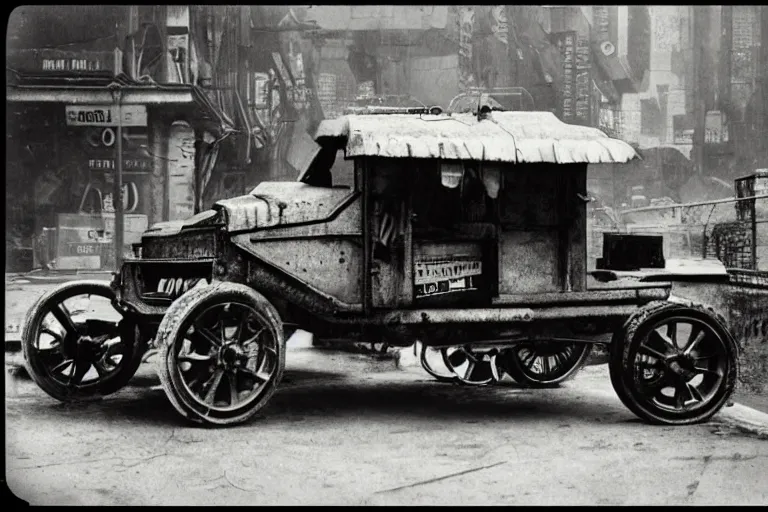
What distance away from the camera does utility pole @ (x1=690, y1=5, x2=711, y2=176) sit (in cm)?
1327

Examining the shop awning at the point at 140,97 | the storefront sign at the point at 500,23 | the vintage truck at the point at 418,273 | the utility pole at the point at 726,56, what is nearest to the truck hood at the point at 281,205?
the vintage truck at the point at 418,273

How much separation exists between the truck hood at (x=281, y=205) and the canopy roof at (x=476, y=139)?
0.40m

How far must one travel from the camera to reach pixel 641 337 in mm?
5113

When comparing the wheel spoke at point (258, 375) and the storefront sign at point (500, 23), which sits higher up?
the storefront sign at point (500, 23)

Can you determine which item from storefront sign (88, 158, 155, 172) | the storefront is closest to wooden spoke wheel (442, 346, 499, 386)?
the storefront

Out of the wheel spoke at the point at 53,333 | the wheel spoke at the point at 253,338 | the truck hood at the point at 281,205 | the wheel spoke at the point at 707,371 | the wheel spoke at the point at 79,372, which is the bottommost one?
the wheel spoke at the point at 79,372

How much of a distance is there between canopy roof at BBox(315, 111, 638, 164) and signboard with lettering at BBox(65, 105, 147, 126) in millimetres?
6042

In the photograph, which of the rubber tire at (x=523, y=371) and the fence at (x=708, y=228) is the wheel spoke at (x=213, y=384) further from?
the fence at (x=708, y=228)

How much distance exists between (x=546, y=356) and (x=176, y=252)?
3.17m

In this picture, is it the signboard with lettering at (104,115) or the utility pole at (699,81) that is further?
the utility pole at (699,81)

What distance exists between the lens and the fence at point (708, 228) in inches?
356

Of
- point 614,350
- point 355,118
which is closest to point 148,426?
point 355,118

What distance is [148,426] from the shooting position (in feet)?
16.0

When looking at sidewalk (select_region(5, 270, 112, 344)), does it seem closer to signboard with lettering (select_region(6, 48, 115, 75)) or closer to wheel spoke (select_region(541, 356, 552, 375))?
signboard with lettering (select_region(6, 48, 115, 75))
